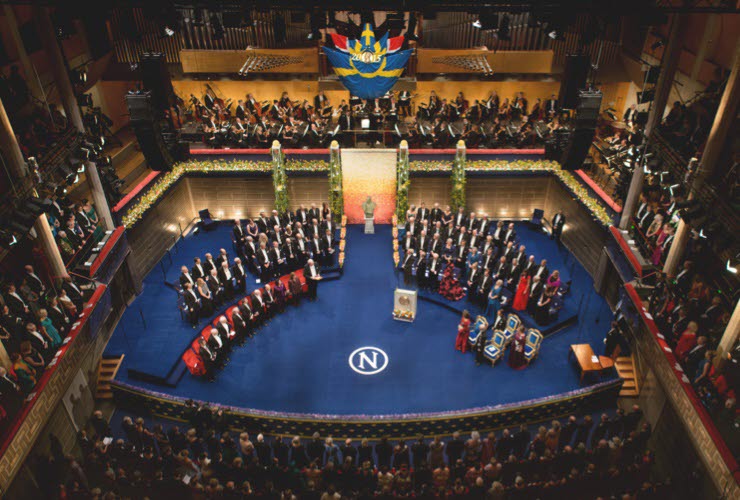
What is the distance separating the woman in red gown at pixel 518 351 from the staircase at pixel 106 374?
8.62 meters

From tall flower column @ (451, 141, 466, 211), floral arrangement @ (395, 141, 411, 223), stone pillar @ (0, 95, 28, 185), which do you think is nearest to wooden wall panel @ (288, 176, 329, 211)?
floral arrangement @ (395, 141, 411, 223)

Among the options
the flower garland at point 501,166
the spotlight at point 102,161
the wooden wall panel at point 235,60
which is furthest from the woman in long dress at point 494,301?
the wooden wall panel at point 235,60

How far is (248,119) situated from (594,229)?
38.8 feet

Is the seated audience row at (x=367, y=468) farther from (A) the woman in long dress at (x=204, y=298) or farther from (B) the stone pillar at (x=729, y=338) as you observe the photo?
(A) the woman in long dress at (x=204, y=298)

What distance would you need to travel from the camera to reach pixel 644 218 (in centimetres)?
1207

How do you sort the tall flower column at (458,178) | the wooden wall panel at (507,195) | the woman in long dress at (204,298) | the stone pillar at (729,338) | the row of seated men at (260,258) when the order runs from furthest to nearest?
the wooden wall panel at (507,195) → the tall flower column at (458,178) → the row of seated men at (260,258) → the woman in long dress at (204,298) → the stone pillar at (729,338)

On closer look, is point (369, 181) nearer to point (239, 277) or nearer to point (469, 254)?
point (469, 254)

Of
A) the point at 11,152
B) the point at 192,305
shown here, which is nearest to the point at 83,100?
the point at 11,152

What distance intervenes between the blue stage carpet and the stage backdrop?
291cm

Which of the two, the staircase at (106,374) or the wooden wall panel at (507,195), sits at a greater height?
the wooden wall panel at (507,195)

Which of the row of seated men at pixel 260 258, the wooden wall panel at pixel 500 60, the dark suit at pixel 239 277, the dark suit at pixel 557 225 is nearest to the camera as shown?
the row of seated men at pixel 260 258

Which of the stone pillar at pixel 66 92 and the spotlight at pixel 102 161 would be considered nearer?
the stone pillar at pixel 66 92

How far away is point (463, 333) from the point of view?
1170cm

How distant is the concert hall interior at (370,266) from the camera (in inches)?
356
